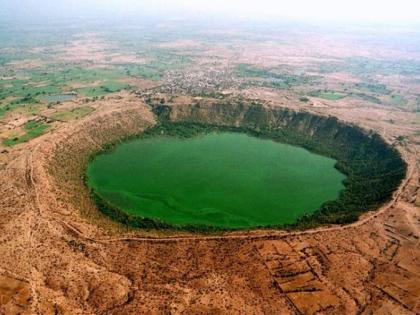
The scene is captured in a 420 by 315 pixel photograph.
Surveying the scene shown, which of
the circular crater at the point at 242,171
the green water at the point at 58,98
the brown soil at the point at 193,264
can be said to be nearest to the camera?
the brown soil at the point at 193,264

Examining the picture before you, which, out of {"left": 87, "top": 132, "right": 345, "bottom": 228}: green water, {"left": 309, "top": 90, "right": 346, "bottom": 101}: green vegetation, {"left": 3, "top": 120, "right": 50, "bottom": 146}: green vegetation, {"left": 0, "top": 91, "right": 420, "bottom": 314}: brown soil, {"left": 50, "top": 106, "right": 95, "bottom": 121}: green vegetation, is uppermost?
{"left": 309, "top": 90, "right": 346, "bottom": 101}: green vegetation

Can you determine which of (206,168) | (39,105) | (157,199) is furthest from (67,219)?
(39,105)

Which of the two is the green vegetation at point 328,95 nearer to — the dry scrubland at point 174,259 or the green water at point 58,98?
the dry scrubland at point 174,259

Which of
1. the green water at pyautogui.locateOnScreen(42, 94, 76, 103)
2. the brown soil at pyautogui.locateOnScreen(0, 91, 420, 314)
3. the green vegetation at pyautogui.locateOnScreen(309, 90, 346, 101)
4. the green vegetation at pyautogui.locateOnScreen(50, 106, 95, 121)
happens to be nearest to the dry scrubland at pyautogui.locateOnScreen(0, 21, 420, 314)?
the brown soil at pyautogui.locateOnScreen(0, 91, 420, 314)

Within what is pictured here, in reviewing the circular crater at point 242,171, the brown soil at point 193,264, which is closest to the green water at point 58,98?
the circular crater at point 242,171

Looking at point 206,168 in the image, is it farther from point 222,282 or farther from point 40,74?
point 40,74

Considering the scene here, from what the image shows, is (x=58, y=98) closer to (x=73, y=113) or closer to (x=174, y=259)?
(x=73, y=113)

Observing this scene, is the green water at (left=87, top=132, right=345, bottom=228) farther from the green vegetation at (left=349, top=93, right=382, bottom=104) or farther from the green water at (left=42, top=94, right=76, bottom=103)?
the green vegetation at (left=349, top=93, right=382, bottom=104)
